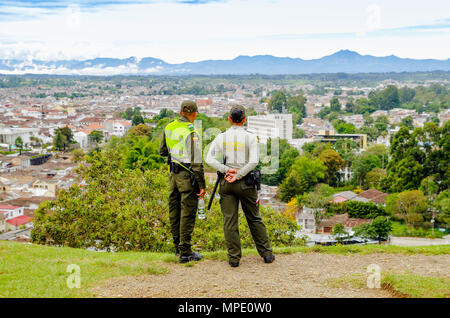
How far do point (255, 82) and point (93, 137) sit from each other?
14184 centimetres

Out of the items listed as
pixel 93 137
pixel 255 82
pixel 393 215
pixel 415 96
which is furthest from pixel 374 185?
pixel 255 82

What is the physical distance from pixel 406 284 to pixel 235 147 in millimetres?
2200

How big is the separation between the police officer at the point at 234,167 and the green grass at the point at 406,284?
3.77 feet

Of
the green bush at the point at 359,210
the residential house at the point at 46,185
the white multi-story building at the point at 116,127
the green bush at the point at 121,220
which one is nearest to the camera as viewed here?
the green bush at the point at 121,220

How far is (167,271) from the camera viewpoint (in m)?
5.34

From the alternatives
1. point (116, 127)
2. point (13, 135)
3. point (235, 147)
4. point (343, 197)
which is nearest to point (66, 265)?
point (235, 147)

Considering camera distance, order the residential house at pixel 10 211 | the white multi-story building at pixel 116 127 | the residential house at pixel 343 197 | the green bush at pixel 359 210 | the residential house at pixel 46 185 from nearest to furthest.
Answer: the residential house at pixel 10 211
the green bush at pixel 359 210
the residential house at pixel 343 197
the residential house at pixel 46 185
the white multi-story building at pixel 116 127

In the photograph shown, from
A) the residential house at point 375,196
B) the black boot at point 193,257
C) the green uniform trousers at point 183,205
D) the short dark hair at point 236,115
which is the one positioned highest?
the short dark hair at point 236,115

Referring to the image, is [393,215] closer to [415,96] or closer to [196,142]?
[196,142]

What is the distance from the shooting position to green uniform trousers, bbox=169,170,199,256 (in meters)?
5.55

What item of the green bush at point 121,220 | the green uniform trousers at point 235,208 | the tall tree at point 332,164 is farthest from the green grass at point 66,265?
the tall tree at point 332,164

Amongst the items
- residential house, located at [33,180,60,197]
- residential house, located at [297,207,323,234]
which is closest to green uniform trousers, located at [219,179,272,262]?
residential house, located at [297,207,323,234]

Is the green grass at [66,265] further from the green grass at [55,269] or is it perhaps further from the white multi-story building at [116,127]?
the white multi-story building at [116,127]

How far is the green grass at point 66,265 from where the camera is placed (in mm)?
Answer: 4641
